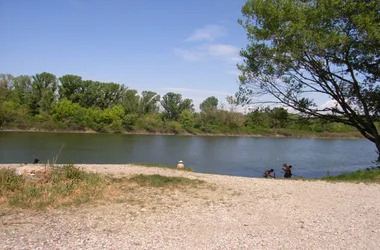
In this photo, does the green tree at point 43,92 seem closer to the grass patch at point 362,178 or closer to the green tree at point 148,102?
the green tree at point 148,102

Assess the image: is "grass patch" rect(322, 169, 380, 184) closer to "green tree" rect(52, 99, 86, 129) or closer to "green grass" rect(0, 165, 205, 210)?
"green grass" rect(0, 165, 205, 210)

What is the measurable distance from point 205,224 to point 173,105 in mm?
84932

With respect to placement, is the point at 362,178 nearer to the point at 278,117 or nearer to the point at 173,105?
the point at 278,117

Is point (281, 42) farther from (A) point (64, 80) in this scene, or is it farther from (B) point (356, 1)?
(A) point (64, 80)

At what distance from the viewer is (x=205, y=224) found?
20.0 ft

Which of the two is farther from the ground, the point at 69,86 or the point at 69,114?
the point at 69,86

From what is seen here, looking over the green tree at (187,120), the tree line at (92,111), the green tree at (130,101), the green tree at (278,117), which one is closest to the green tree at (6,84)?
the tree line at (92,111)

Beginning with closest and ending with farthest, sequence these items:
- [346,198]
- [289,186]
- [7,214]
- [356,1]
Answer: [7,214] < [346,198] < [289,186] < [356,1]

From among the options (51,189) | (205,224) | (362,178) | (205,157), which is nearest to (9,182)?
(51,189)

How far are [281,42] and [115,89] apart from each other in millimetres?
70660

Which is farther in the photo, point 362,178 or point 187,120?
point 187,120

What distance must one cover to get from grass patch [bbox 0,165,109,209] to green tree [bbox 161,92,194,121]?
80906 millimetres

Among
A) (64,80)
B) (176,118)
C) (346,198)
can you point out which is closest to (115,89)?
(64,80)

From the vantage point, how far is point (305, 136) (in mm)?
77812
